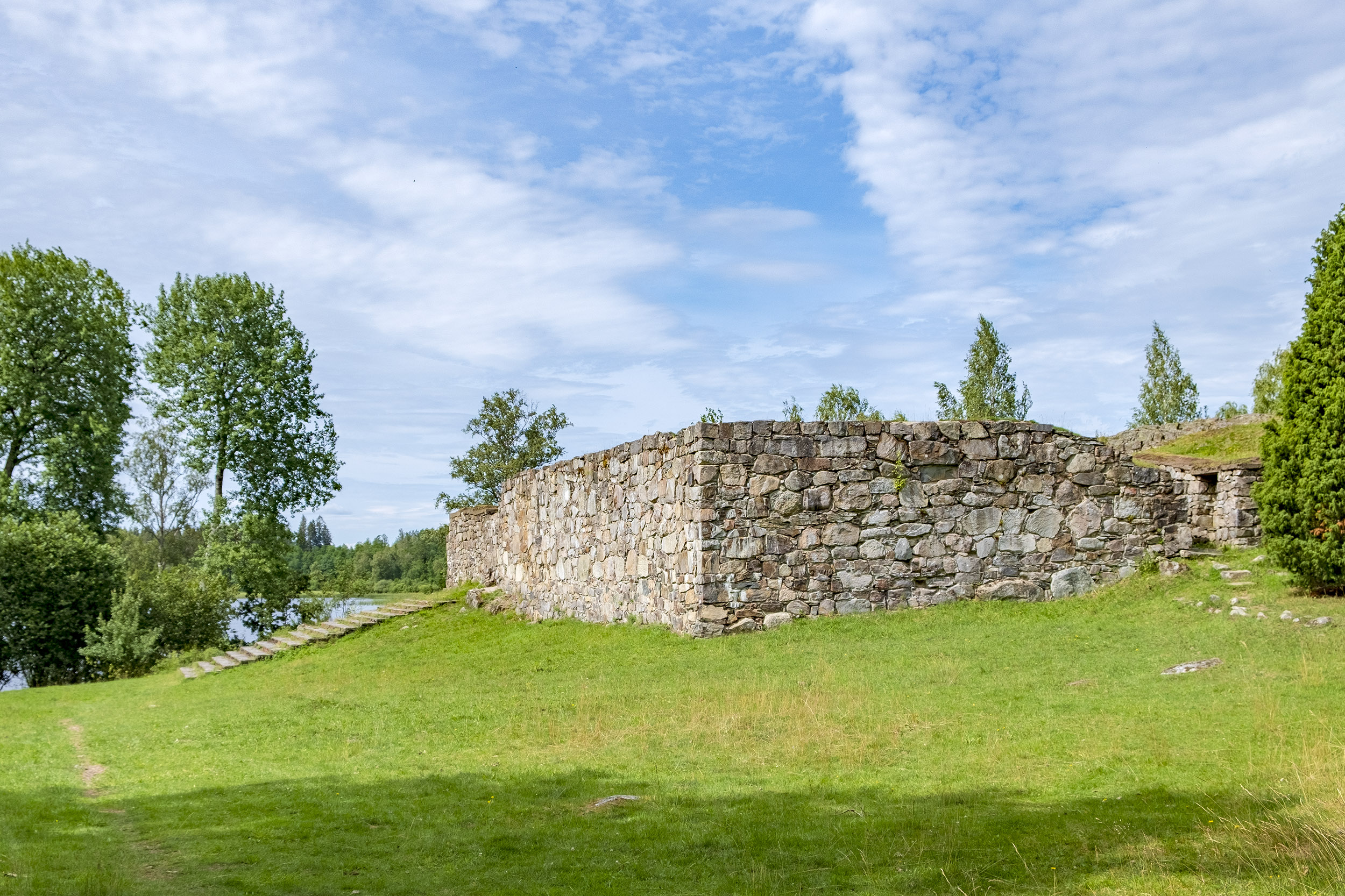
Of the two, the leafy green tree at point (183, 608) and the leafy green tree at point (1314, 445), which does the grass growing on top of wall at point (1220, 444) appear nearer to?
the leafy green tree at point (1314, 445)

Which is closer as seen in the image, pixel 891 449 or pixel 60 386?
pixel 891 449

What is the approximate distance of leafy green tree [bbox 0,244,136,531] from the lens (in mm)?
29953

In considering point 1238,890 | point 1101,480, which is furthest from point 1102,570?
point 1238,890

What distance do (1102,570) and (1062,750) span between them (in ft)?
31.7

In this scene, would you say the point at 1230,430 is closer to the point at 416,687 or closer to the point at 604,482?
the point at 604,482

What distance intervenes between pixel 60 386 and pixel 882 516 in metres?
26.8

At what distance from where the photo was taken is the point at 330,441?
35219 millimetres

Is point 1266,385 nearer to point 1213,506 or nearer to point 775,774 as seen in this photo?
point 1213,506

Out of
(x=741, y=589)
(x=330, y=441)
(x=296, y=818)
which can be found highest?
(x=330, y=441)

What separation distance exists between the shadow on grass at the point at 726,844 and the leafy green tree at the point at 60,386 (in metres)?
26.7

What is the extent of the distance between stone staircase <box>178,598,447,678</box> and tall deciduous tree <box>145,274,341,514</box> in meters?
7.99

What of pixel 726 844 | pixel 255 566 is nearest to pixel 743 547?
pixel 726 844

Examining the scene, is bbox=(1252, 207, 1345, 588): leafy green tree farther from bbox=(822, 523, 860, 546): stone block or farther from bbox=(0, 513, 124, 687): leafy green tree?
→ bbox=(0, 513, 124, 687): leafy green tree

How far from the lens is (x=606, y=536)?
1952 centimetres
